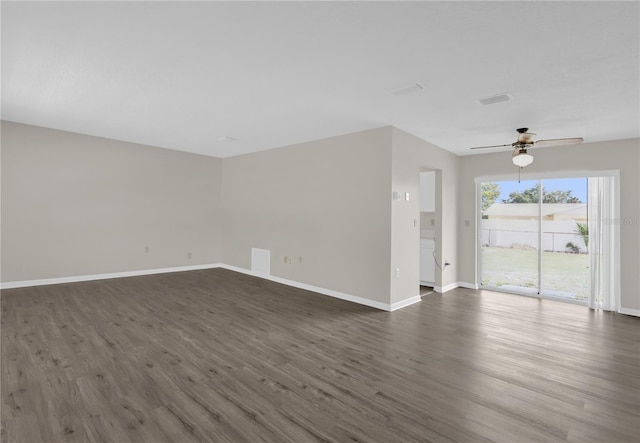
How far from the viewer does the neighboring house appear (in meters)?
5.16

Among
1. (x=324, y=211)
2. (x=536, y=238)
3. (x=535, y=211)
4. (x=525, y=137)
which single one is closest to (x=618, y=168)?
(x=535, y=211)

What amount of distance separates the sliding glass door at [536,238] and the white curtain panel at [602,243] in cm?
17

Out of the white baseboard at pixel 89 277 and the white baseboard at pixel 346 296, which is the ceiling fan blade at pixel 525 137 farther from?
the white baseboard at pixel 89 277

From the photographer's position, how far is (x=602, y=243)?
15.8 ft

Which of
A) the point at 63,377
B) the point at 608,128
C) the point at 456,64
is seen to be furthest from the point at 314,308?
the point at 608,128

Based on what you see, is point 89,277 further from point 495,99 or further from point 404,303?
point 495,99

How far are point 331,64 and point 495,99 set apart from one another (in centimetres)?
186

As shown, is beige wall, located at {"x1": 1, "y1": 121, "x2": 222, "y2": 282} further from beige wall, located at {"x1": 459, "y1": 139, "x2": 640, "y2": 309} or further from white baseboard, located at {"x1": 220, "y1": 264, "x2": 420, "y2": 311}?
beige wall, located at {"x1": 459, "y1": 139, "x2": 640, "y2": 309}

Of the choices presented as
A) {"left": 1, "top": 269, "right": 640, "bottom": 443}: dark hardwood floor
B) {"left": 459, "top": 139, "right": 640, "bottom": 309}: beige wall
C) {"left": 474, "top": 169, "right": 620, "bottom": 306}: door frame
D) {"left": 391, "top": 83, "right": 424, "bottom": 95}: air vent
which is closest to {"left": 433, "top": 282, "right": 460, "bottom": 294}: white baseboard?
{"left": 474, "top": 169, "right": 620, "bottom": 306}: door frame

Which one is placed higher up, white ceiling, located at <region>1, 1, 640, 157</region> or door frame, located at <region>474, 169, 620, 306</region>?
white ceiling, located at <region>1, 1, 640, 157</region>

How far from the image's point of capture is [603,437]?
73.8 inches

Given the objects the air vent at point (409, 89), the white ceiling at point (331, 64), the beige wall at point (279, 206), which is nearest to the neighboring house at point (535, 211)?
the beige wall at point (279, 206)

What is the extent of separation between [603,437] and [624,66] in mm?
2724

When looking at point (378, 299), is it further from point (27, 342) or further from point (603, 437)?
point (27, 342)
